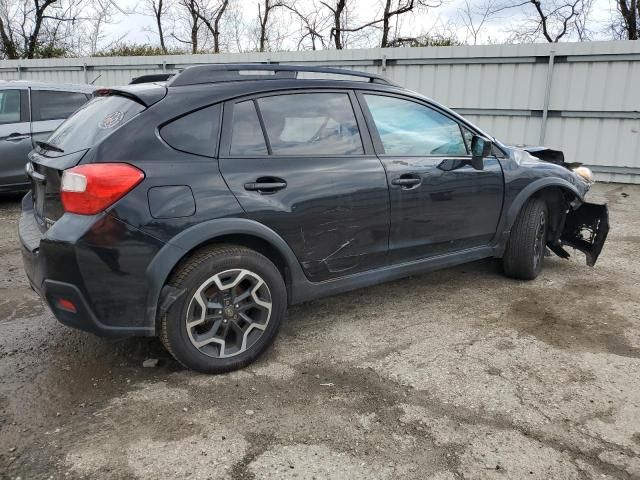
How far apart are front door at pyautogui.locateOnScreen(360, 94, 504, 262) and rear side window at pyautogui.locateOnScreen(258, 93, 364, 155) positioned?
7.4 inches

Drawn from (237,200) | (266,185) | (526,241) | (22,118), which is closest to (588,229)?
(526,241)

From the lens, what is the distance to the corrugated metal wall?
885cm

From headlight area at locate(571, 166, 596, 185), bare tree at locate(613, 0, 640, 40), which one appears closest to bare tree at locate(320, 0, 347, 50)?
bare tree at locate(613, 0, 640, 40)

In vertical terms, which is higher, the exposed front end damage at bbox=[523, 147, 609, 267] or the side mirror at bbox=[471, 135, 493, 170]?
the side mirror at bbox=[471, 135, 493, 170]

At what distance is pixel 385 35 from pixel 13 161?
58.2 feet

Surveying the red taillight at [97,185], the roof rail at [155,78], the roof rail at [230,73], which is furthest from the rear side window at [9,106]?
the red taillight at [97,185]

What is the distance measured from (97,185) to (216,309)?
34.4 inches

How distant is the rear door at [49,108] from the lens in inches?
277

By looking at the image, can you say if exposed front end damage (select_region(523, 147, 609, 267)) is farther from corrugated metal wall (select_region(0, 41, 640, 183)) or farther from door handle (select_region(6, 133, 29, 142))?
door handle (select_region(6, 133, 29, 142))

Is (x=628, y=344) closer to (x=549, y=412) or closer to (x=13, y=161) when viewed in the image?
(x=549, y=412)

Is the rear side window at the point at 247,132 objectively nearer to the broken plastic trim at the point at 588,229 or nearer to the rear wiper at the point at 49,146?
the rear wiper at the point at 49,146

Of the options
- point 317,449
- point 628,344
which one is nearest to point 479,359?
point 628,344

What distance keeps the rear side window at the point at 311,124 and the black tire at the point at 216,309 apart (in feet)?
2.23

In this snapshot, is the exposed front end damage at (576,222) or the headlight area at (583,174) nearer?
the exposed front end damage at (576,222)
